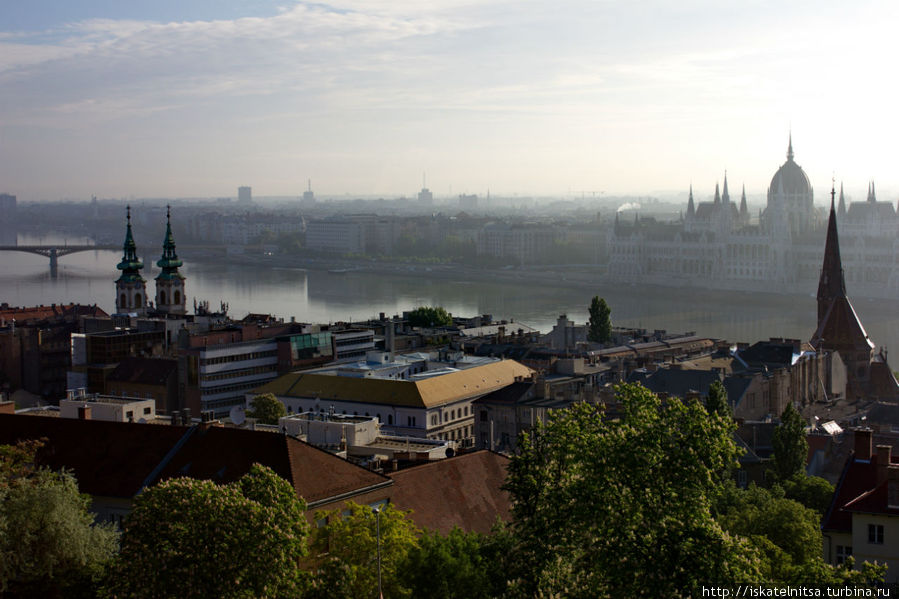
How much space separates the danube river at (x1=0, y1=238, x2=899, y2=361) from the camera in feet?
130

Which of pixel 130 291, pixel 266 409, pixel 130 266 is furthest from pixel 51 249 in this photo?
pixel 266 409

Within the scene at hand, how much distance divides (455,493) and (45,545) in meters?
3.26

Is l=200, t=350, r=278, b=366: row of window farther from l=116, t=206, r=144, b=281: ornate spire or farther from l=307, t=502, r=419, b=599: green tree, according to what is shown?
l=307, t=502, r=419, b=599: green tree

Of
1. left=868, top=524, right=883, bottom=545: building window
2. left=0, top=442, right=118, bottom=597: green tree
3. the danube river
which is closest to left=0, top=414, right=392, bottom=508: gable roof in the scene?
left=0, top=442, right=118, bottom=597: green tree

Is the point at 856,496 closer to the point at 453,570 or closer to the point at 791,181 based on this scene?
the point at 453,570

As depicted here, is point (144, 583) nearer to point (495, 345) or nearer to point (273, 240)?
point (495, 345)

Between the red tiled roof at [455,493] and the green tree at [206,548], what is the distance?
8.53 ft

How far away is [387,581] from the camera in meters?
7.06

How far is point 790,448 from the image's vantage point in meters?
12.6

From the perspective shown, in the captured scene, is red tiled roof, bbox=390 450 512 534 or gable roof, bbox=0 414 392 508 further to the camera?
red tiled roof, bbox=390 450 512 534

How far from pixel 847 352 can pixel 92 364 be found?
1273cm

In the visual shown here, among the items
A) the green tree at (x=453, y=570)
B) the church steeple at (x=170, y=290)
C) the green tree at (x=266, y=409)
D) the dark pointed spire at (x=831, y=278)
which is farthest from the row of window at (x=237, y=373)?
the green tree at (x=453, y=570)

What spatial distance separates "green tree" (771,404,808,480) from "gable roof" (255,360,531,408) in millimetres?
5498

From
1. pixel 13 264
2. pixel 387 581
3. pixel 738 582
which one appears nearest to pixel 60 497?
pixel 387 581
